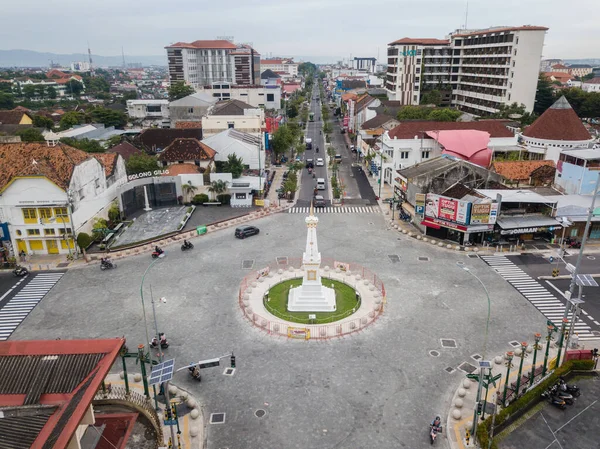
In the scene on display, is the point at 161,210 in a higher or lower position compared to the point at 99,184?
lower

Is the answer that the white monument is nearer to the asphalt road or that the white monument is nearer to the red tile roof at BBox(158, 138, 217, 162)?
the asphalt road

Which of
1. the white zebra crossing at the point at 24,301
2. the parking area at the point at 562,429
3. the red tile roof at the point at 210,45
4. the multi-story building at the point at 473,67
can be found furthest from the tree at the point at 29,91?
the parking area at the point at 562,429

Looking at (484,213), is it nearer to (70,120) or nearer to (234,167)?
(234,167)

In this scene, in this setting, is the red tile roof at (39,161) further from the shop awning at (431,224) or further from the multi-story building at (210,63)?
the multi-story building at (210,63)

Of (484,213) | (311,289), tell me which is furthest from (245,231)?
(484,213)

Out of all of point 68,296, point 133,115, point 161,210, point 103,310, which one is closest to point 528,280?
point 103,310

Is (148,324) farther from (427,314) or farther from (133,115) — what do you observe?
(133,115)
